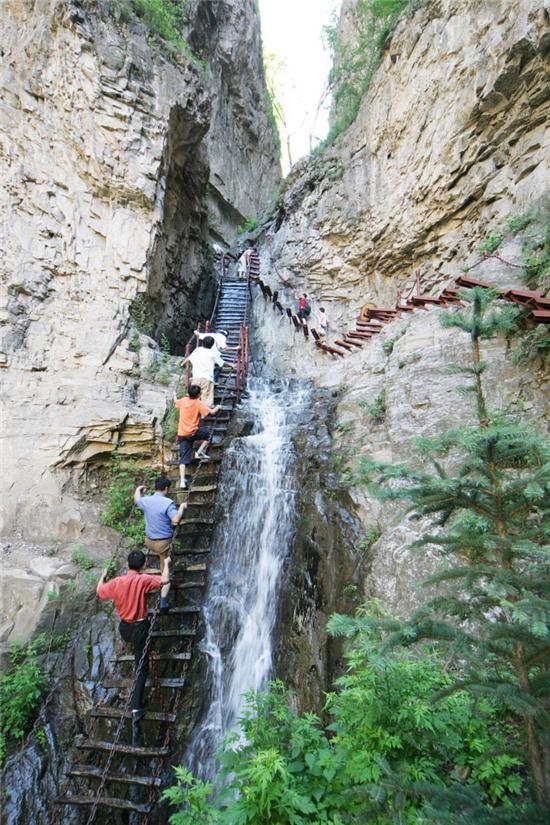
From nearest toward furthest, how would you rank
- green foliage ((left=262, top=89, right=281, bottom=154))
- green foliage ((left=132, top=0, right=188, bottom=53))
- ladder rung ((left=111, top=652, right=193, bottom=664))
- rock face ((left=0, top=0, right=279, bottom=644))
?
ladder rung ((left=111, top=652, right=193, bottom=664)) < rock face ((left=0, top=0, right=279, bottom=644)) < green foliage ((left=132, top=0, right=188, bottom=53)) < green foliage ((left=262, top=89, right=281, bottom=154))

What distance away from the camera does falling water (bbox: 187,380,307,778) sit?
5.61 metres

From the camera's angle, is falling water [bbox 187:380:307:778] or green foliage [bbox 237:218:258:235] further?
green foliage [bbox 237:218:258:235]

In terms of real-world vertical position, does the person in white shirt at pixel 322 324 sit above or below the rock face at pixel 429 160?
below

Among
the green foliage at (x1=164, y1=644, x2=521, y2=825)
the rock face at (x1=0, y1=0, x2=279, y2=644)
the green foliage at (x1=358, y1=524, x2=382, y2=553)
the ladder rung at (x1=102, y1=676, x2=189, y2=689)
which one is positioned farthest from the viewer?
the rock face at (x1=0, y1=0, x2=279, y2=644)

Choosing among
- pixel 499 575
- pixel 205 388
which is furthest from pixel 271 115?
pixel 499 575

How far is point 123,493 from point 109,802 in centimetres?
460

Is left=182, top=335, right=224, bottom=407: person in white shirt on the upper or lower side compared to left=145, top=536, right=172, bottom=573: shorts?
upper

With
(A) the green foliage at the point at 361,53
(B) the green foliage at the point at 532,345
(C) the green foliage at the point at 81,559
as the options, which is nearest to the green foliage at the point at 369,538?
(B) the green foliage at the point at 532,345

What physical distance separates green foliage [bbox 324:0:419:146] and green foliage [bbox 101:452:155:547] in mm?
16291

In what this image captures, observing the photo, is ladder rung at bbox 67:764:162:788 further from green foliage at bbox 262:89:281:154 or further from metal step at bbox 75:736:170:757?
green foliage at bbox 262:89:281:154

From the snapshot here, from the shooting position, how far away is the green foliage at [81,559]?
7148mm

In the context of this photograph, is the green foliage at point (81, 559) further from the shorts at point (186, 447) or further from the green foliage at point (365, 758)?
the green foliage at point (365, 758)

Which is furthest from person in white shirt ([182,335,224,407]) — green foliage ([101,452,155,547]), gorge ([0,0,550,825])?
green foliage ([101,452,155,547])

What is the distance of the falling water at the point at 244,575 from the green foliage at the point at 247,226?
18674mm
